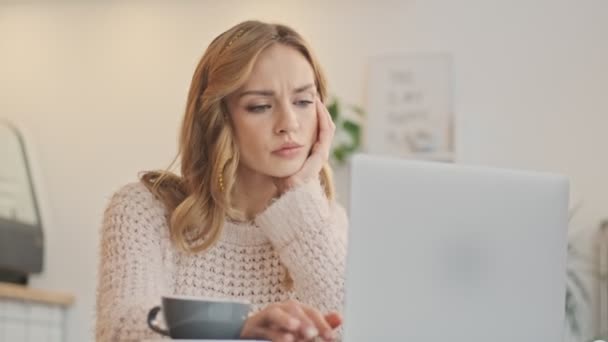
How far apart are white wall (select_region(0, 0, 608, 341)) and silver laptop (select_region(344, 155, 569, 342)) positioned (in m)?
2.99

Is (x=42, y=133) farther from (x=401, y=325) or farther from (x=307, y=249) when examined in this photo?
(x=401, y=325)

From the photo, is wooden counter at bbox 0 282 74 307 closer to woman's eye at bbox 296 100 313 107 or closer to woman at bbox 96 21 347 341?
woman at bbox 96 21 347 341

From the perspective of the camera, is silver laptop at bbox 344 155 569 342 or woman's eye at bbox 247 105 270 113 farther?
woman's eye at bbox 247 105 270 113

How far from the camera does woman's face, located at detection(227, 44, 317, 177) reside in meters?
1.71

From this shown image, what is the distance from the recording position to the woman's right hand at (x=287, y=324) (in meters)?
1.24

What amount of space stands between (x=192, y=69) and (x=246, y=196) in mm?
3022

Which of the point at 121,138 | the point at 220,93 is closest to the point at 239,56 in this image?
the point at 220,93

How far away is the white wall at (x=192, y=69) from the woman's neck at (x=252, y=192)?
2.64 m

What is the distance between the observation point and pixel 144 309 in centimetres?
142

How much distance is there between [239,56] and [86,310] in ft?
10.5

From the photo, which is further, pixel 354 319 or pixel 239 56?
pixel 239 56

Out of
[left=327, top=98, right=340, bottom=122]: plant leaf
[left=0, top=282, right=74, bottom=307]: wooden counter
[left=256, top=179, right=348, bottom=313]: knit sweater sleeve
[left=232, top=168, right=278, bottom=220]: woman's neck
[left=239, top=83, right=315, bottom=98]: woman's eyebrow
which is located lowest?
[left=0, top=282, right=74, bottom=307]: wooden counter

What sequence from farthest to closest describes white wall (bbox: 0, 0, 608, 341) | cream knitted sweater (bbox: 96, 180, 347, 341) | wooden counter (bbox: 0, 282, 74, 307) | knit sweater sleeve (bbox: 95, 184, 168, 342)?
white wall (bbox: 0, 0, 608, 341) → wooden counter (bbox: 0, 282, 74, 307) → cream knitted sweater (bbox: 96, 180, 347, 341) → knit sweater sleeve (bbox: 95, 184, 168, 342)

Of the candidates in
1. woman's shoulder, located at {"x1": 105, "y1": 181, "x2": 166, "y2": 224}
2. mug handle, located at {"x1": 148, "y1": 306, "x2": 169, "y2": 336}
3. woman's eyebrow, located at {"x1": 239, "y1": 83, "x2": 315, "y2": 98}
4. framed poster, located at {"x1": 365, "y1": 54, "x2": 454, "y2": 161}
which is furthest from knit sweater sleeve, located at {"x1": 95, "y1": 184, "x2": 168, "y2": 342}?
framed poster, located at {"x1": 365, "y1": 54, "x2": 454, "y2": 161}
